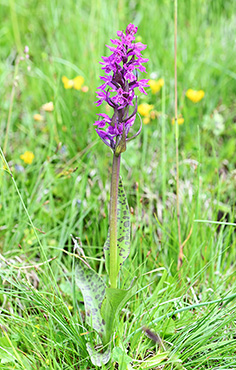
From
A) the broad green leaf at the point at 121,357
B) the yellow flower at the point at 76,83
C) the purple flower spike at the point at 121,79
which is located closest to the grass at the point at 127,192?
the broad green leaf at the point at 121,357

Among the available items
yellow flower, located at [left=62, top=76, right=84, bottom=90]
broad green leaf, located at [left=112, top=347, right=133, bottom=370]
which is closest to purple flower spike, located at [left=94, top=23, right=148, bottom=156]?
broad green leaf, located at [left=112, top=347, right=133, bottom=370]

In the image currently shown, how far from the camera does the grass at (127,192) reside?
1.60 meters

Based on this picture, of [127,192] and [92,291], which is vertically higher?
[127,192]

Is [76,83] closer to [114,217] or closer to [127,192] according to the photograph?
[127,192]

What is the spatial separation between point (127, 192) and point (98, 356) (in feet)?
3.81

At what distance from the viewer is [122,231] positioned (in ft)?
5.21

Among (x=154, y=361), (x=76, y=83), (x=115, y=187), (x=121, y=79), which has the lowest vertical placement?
(x=154, y=361)

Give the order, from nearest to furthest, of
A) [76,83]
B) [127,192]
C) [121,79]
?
1. [121,79]
2. [127,192]
3. [76,83]

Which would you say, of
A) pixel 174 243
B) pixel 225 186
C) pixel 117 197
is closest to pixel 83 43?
pixel 225 186

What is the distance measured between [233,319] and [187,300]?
0.44 metres

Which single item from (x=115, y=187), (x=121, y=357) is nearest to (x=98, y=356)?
(x=121, y=357)

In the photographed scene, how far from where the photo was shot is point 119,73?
1.35m

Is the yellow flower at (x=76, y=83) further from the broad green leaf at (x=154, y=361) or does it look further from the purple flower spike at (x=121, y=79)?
the broad green leaf at (x=154, y=361)

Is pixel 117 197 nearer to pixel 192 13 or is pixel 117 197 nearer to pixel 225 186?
pixel 225 186
